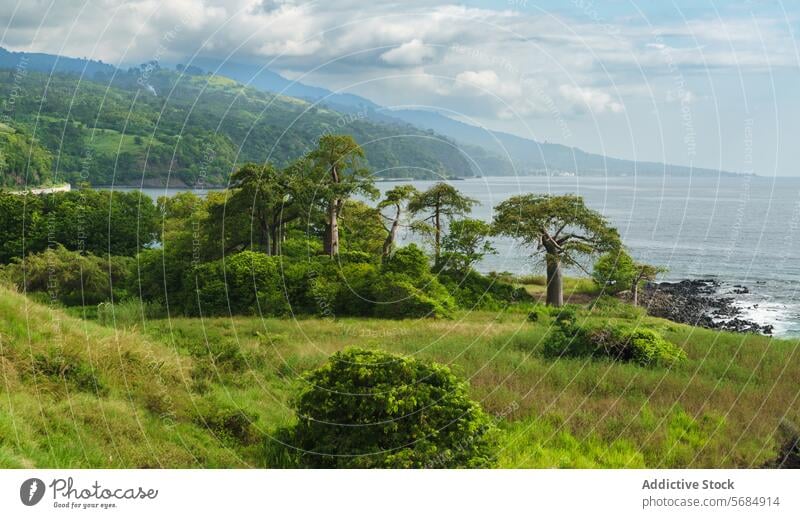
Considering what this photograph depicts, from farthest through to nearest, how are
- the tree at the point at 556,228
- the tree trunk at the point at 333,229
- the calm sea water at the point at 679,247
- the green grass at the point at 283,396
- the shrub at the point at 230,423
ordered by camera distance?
1. the tree trunk at the point at 333,229
2. the tree at the point at 556,228
3. the calm sea water at the point at 679,247
4. the shrub at the point at 230,423
5. the green grass at the point at 283,396

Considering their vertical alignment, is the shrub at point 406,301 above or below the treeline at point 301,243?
below

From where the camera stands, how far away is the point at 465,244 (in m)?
16.3

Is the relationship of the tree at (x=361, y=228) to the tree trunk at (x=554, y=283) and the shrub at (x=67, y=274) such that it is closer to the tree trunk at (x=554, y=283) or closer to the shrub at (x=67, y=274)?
the tree trunk at (x=554, y=283)

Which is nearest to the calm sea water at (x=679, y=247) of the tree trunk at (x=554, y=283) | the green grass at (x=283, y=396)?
the tree trunk at (x=554, y=283)

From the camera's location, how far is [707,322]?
45.0 ft

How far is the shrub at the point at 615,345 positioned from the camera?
10.7m

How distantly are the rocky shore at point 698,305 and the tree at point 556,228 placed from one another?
130 centimetres

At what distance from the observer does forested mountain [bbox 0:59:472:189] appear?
1261 cm

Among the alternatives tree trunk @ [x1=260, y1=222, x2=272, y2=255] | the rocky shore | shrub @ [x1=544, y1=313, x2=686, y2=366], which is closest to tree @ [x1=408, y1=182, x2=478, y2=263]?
tree trunk @ [x1=260, y1=222, x2=272, y2=255]

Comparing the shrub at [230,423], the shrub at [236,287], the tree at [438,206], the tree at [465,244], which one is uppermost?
the tree at [438,206]

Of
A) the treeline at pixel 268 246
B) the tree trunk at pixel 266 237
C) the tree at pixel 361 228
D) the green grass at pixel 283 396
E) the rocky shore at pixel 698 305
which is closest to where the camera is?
the green grass at pixel 283 396

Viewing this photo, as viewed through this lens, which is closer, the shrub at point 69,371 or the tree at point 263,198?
the shrub at point 69,371

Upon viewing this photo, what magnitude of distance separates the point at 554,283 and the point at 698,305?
297 cm

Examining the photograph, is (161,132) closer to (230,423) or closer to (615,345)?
(230,423)
